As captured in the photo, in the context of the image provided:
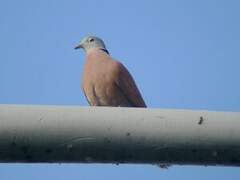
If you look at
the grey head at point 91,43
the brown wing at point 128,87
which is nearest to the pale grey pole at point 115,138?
the brown wing at point 128,87

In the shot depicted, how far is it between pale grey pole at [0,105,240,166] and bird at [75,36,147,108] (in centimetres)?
567

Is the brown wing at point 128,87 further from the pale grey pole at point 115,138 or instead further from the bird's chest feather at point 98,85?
the pale grey pole at point 115,138

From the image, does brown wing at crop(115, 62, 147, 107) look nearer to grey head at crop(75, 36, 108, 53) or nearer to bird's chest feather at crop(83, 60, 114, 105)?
bird's chest feather at crop(83, 60, 114, 105)

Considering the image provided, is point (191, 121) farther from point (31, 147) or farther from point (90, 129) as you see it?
point (31, 147)

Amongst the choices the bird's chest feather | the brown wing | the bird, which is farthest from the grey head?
the bird's chest feather

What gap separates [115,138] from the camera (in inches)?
69.9

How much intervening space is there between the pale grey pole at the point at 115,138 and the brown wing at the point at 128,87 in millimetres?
5797

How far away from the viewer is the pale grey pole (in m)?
1.75

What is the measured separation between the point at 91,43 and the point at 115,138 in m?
7.65

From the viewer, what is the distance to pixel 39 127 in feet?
5.76

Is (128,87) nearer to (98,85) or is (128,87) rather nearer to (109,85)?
(109,85)

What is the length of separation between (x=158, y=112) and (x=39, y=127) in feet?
1.27

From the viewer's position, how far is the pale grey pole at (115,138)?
1.75 meters

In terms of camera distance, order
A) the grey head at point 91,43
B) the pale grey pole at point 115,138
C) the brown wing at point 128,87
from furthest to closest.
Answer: the grey head at point 91,43 < the brown wing at point 128,87 < the pale grey pole at point 115,138
